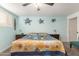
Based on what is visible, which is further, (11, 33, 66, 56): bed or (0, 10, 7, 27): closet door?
(11, 33, 66, 56): bed

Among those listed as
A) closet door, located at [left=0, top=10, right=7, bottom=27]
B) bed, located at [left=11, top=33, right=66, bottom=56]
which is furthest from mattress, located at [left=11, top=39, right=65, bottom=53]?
closet door, located at [left=0, top=10, right=7, bottom=27]

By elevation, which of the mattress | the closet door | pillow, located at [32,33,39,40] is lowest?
the mattress

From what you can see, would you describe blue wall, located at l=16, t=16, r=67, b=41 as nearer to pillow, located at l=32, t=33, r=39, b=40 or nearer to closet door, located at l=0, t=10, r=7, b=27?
pillow, located at l=32, t=33, r=39, b=40

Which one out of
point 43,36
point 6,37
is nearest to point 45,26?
point 43,36

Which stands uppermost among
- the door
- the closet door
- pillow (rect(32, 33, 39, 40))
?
the closet door

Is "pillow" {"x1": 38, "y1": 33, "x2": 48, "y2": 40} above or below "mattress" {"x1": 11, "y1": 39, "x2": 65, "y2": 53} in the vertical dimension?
above

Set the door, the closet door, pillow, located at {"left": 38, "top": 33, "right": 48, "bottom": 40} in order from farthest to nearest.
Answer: pillow, located at {"left": 38, "top": 33, "right": 48, "bottom": 40}
the door
the closet door

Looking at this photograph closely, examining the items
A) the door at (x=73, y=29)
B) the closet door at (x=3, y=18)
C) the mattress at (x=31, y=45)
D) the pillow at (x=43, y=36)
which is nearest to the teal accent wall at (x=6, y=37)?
the closet door at (x=3, y=18)

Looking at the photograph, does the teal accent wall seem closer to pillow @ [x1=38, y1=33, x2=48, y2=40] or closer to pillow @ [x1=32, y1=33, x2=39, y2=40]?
pillow @ [x1=32, y1=33, x2=39, y2=40]

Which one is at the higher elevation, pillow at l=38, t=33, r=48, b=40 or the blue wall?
the blue wall

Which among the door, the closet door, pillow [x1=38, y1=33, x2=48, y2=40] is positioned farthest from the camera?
pillow [x1=38, y1=33, x2=48, y2=40]

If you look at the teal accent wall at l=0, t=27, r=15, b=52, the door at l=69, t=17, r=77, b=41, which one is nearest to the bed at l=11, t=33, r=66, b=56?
the teal accent wall at l=0, t=27, r=15, b=52

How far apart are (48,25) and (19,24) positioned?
45cm

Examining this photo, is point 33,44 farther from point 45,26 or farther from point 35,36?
point 45,26
